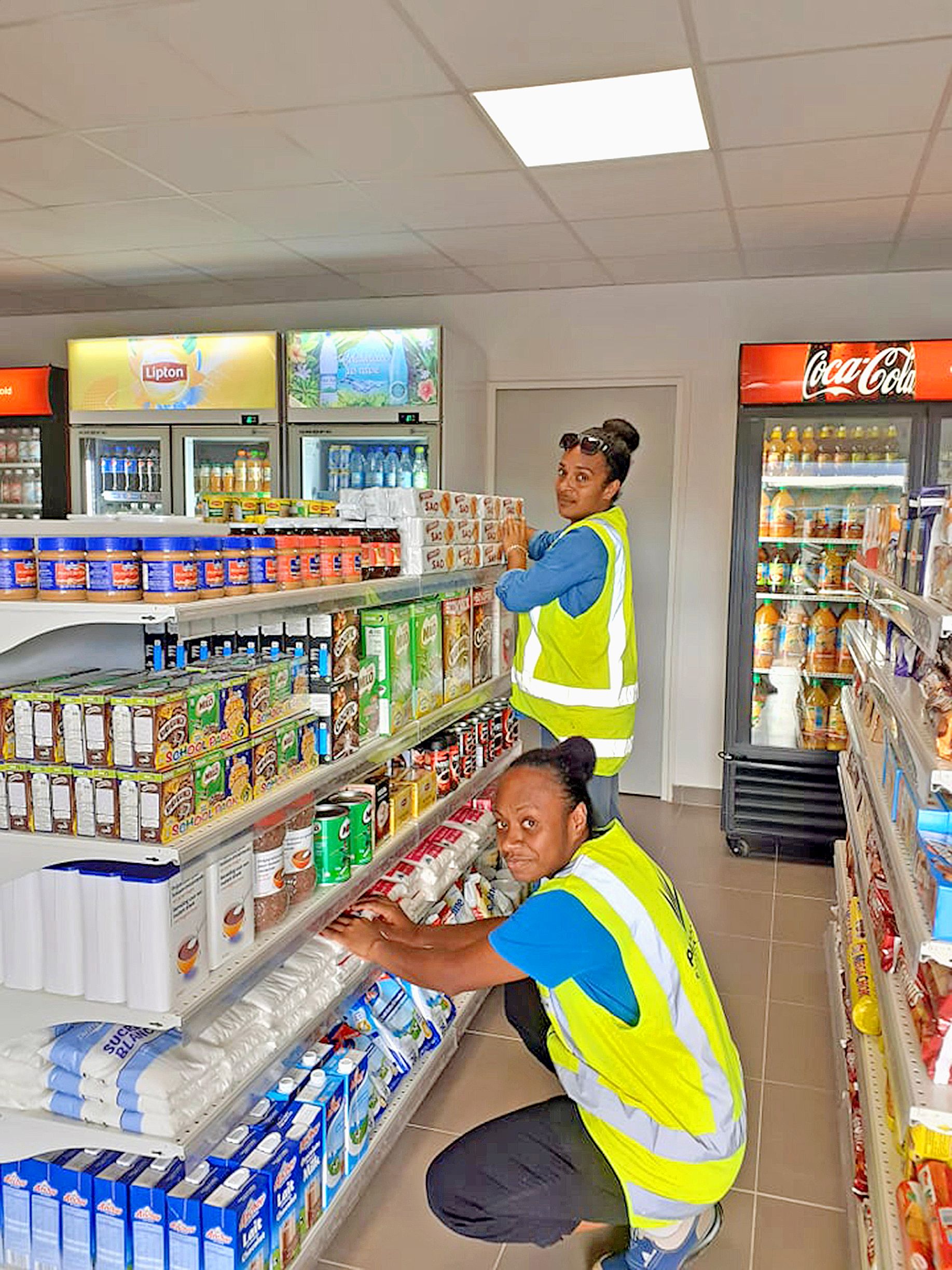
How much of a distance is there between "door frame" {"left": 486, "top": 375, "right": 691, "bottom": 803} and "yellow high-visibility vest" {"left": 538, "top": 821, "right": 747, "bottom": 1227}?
4.65 metres

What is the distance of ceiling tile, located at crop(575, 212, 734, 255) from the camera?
493 centimetres

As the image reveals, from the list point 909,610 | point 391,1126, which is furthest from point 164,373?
point 909,610

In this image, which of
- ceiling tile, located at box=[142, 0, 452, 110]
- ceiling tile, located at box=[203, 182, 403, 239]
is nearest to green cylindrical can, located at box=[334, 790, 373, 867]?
ceiling tile, located at box=[142, 0, 452, 110]

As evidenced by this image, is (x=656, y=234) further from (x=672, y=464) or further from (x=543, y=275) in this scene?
(x=672, y=464)

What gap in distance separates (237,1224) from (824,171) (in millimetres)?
4185

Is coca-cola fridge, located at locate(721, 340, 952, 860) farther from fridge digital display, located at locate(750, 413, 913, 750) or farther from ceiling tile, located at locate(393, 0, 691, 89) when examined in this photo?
ceiling tile, located at locate(393, 0, 691, 89)

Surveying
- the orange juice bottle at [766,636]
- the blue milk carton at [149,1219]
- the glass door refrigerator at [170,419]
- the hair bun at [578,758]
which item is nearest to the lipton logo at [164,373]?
the glass door refrigerator at [170,419]

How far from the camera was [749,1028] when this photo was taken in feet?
12.4

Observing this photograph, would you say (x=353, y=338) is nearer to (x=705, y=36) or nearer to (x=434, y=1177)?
(x=705, y=36)

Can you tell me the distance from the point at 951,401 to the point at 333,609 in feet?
12.5

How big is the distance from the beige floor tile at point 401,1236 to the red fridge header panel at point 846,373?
412 centimetres

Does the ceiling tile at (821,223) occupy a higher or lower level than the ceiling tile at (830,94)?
higher

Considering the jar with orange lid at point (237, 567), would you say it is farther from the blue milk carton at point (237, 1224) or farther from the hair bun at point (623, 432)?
the hair bun at point (623, 432)

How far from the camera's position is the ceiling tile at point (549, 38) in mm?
2863
